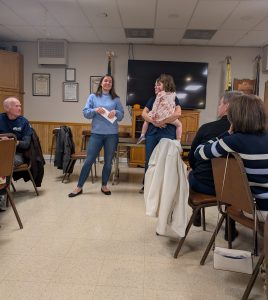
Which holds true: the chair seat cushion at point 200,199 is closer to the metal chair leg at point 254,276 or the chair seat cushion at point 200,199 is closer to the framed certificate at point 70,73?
the metal chair leg at point 254,276

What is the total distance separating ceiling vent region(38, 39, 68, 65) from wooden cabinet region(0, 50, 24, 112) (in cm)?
46

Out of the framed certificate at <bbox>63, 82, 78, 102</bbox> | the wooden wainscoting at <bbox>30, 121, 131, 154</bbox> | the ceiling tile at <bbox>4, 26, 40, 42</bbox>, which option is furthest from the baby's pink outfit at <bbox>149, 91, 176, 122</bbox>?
the framed certificate at <bbox>63, 82, 78, 102</bbox>

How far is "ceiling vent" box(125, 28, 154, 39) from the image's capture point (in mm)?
5102

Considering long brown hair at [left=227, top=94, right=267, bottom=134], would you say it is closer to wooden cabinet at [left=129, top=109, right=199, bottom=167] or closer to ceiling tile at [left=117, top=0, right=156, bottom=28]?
ceiling tile at [left=117, top=0, right=156, bottom=28]

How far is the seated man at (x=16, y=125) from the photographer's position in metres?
3.11

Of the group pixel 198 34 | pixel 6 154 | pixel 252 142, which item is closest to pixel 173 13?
pixel 198 34

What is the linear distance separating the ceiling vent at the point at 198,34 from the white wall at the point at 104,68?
573 millimetres

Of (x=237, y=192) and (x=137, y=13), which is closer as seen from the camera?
(x=237, y=192)

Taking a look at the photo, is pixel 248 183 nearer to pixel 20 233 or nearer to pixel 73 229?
pixel 73 229

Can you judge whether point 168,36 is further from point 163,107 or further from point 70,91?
point 163,107

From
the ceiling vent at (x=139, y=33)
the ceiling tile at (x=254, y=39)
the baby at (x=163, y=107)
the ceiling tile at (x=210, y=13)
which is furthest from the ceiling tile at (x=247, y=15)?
the baby at (x=163, y=107)

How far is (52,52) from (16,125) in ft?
10.7

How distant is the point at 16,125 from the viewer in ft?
10.5

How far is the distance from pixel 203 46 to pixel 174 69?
29.8 inches
